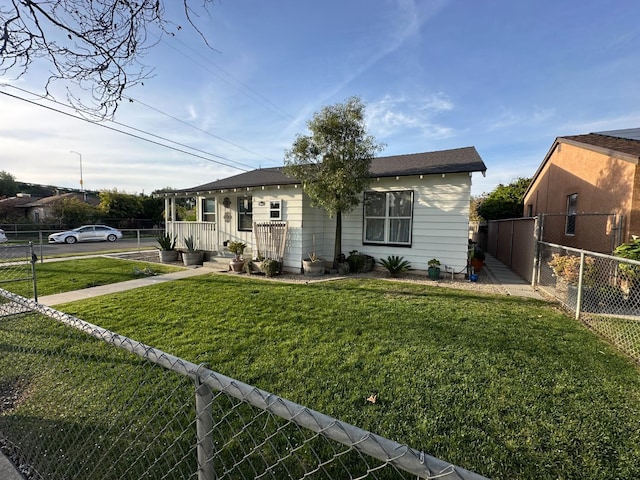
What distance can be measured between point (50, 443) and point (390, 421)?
2.70 m

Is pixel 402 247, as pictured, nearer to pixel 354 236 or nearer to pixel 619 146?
pixel 354 236

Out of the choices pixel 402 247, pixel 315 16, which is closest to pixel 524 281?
pixel 402 247

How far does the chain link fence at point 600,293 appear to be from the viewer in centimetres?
456

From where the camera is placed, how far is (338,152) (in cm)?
838

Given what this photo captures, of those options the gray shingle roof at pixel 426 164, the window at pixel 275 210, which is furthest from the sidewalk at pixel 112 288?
the gray shingle roof at pixel 426 164

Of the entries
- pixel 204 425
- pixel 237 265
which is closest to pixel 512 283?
pixel 237 265

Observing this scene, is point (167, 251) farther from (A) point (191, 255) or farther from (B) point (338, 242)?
(B) point (338, 242)

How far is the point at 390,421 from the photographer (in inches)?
95.5

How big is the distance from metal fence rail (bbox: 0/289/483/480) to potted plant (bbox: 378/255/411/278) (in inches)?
249

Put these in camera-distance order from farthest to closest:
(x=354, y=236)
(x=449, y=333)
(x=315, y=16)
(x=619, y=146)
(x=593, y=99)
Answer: (x=593, y=99)
(x=354, y=236)
(x=619, y=146)
(x=315, y=16)
(x=449, y=333)

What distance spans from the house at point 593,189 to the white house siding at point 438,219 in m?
3.00

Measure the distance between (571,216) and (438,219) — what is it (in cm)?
592

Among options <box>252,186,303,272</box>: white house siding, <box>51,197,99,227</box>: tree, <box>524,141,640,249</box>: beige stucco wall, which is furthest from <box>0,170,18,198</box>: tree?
<box>524,141,640,249</box>: beige stucco wall

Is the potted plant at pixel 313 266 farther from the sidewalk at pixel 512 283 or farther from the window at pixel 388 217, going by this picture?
the sidewalk at pixel 512 283
